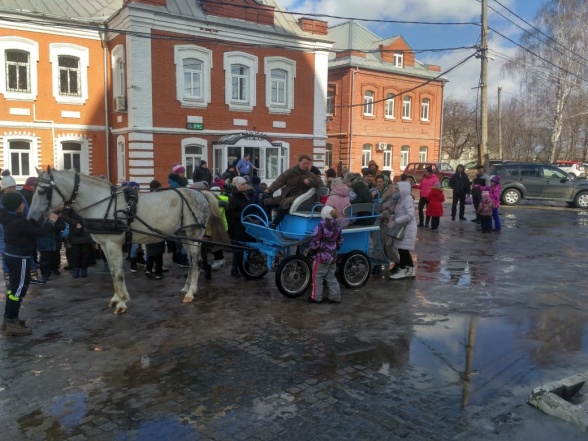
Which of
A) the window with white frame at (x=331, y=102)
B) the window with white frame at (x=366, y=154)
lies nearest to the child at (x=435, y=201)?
the window with white frame at (x=366, y=154)

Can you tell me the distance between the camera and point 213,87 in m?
22.4

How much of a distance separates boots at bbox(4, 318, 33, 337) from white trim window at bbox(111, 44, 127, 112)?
16.1 metres

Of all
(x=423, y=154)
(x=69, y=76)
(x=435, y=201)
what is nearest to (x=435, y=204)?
(x=435, y=201)

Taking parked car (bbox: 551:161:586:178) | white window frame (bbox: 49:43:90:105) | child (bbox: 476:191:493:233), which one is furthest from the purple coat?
parked car (bbox: 551:161:586:178)

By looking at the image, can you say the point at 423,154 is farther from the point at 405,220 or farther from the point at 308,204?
the point at 308,204

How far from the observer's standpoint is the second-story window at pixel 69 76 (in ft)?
71.5

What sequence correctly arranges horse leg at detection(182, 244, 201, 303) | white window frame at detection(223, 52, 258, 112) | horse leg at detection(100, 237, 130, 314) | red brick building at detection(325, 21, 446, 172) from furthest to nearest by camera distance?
red brick building at detection(325, 21, 446, 172) < white window frame at detection(223, 52, 258, 112) < horse leg at detection(182, 244, 201, 303) < horse leg at detection(100, 237, 130, 314)

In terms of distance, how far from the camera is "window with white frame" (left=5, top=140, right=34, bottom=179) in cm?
2102

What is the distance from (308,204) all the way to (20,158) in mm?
17351

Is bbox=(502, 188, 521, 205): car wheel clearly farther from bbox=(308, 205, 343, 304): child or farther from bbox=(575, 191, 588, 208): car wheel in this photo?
bbox=(308, 205, 343, 304): child

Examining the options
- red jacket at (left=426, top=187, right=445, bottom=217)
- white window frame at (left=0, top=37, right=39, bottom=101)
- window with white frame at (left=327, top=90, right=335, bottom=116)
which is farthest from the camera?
window with white frame at (left=327, top=90, right=335, bottom=116)

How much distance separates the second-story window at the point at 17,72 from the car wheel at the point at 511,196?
21.8 m

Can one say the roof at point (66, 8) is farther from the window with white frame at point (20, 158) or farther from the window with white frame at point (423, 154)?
the window with white frame at point (423, 154)

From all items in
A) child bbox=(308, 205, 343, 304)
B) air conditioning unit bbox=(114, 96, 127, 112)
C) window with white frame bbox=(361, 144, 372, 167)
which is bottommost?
child bbox=(308, 205, 343, 304)
